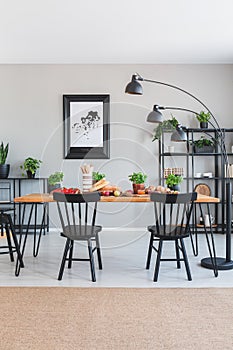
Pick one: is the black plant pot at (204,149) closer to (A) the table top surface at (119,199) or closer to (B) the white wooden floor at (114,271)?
(B) the white wooden floor at (114,271)

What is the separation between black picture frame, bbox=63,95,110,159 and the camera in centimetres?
641

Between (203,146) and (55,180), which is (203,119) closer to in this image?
(203,146)

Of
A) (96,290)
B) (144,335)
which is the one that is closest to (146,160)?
(96,290)

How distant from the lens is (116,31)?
4.92 meters

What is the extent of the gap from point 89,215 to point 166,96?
2.13 meters

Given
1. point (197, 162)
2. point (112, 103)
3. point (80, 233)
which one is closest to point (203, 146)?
point (197, 162)

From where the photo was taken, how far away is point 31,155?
255 inches

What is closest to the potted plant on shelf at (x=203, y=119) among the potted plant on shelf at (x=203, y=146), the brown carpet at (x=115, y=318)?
the potted plant on shelf at (x=203, y=146)

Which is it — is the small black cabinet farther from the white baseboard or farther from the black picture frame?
the black picture frame

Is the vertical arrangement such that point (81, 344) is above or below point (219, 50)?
below

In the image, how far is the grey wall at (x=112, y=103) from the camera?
644 cm

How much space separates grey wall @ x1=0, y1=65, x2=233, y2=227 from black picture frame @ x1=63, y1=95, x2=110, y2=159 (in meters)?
0.10

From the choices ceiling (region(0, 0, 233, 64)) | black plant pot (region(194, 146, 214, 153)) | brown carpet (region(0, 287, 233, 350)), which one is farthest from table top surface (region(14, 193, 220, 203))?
black plant pot (region(194, 146, 214, 153))

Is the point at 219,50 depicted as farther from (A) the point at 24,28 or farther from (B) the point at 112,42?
(A) the point at 24,28
